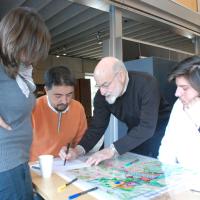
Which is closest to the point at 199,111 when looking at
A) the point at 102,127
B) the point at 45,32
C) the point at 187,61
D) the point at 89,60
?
the point at 187,61

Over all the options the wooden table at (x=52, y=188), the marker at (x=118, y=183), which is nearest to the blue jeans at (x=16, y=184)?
the wooden table at (x=52, y=188)

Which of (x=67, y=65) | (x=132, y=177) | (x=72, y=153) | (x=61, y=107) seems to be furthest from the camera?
(x=67, y=65)

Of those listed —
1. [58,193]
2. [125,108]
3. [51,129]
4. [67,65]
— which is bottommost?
[58,193]

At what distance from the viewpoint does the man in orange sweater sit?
1.83 metres

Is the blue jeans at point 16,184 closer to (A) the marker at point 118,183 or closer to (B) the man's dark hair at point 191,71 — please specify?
(A) the marker at point 118,183

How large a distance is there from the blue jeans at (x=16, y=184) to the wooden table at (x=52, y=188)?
0.21 ft

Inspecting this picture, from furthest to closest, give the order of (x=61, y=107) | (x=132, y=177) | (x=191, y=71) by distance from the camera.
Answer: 1. (x=61, y=107)
2. (x=191, y=71)
3. (x=132, y=177)

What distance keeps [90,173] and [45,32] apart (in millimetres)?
627

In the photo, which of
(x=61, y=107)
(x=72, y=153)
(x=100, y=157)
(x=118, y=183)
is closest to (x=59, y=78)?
(x=61, y=107)

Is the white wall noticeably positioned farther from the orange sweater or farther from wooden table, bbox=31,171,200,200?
wooden table, bbox=31,171,200,200

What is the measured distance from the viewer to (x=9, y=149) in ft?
3.08

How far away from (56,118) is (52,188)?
3.19ft

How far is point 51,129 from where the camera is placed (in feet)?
6.37

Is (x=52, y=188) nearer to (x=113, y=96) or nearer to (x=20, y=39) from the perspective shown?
(x=20, y=39)
